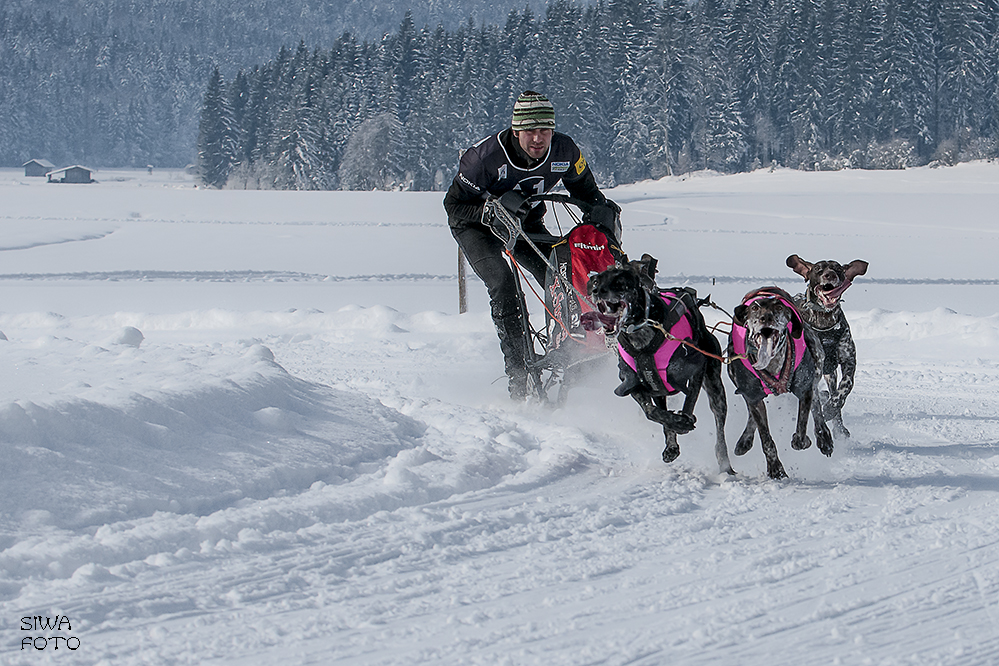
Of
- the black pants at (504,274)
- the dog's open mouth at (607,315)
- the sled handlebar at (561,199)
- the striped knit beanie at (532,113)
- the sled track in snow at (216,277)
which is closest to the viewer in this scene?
the dog's open mouth at (607,315)

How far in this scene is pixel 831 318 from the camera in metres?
4.94

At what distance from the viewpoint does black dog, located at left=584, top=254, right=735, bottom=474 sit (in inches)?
155

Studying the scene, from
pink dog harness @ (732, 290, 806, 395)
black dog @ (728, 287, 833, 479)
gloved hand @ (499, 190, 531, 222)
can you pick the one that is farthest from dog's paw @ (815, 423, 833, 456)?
gloved hand @ (499, 190, 531, 222)

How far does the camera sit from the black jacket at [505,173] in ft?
18.3

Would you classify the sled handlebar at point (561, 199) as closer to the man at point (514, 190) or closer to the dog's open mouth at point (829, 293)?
the man at point (514, 190)

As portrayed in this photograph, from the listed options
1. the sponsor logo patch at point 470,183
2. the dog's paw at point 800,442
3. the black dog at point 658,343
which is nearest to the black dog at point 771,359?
the dog's paw at point 800,442

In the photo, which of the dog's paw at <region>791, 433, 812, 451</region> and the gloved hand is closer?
the dog's paw at <region>791, 433, 812, 451</region>

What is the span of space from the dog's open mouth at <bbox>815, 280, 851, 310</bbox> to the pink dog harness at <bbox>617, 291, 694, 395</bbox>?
0.95m

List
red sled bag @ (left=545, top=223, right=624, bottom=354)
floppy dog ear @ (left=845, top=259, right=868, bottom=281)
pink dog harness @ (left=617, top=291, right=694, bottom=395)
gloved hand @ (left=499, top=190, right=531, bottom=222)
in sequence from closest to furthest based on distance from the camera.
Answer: pink dog harness @ (left=617, top=291, right=694, bottom=395), floppy dog ear @ (left=845, top=259, right=868, bottom=281), red sled bag @ (left=545, top=223, right=624, bottom=354), gloved hand @ (left=499, top=190, right=531, bottom=222)

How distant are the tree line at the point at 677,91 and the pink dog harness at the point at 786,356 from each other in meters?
61.3

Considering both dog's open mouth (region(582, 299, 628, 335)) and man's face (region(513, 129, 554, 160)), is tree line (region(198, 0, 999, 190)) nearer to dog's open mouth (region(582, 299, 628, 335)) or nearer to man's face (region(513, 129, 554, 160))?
man's face (region(513, 129, 554, 160))

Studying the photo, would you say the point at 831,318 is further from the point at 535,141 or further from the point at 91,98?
the point at 91,98

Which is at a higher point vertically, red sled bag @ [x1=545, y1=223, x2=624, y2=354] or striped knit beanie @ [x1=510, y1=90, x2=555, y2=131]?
striped knit beanie @ [x1=510, y1=90, x2=555, y2=131]

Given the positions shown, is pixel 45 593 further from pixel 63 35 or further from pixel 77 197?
pixel 63 35
